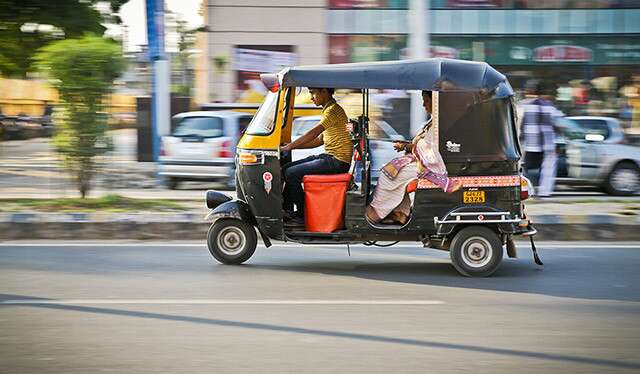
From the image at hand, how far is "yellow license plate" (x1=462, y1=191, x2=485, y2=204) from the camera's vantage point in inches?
335

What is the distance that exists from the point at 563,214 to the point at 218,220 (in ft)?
15.1

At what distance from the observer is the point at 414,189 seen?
8.58 metres

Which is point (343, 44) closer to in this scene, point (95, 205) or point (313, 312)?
point (95, 205)

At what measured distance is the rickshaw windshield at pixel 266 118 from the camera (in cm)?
891

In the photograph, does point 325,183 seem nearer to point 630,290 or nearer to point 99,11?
point 630,290

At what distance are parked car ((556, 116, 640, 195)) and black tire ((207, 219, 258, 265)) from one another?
27.5ft

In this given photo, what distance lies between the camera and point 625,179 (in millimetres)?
16125

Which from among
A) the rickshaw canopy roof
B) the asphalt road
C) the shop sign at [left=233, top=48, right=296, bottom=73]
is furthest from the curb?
the shop sign at [left=233, top=48, right=296, bottom=73]

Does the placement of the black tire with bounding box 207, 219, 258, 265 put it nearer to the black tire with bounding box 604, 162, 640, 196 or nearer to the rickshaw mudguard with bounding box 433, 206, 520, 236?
the rickshaw mudguard with bounding box 433, 206, 520, 236

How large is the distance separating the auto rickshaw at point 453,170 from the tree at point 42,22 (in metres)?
18.1

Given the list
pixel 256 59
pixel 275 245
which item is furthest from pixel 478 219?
pixel 256 59

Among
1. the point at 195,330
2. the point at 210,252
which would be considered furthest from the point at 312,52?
the point at 195,330

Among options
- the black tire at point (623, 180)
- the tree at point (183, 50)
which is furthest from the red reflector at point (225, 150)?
the tree at point (183, 50)

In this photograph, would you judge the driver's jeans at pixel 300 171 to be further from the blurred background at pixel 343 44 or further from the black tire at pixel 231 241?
the blurred background at pixel 343 44
